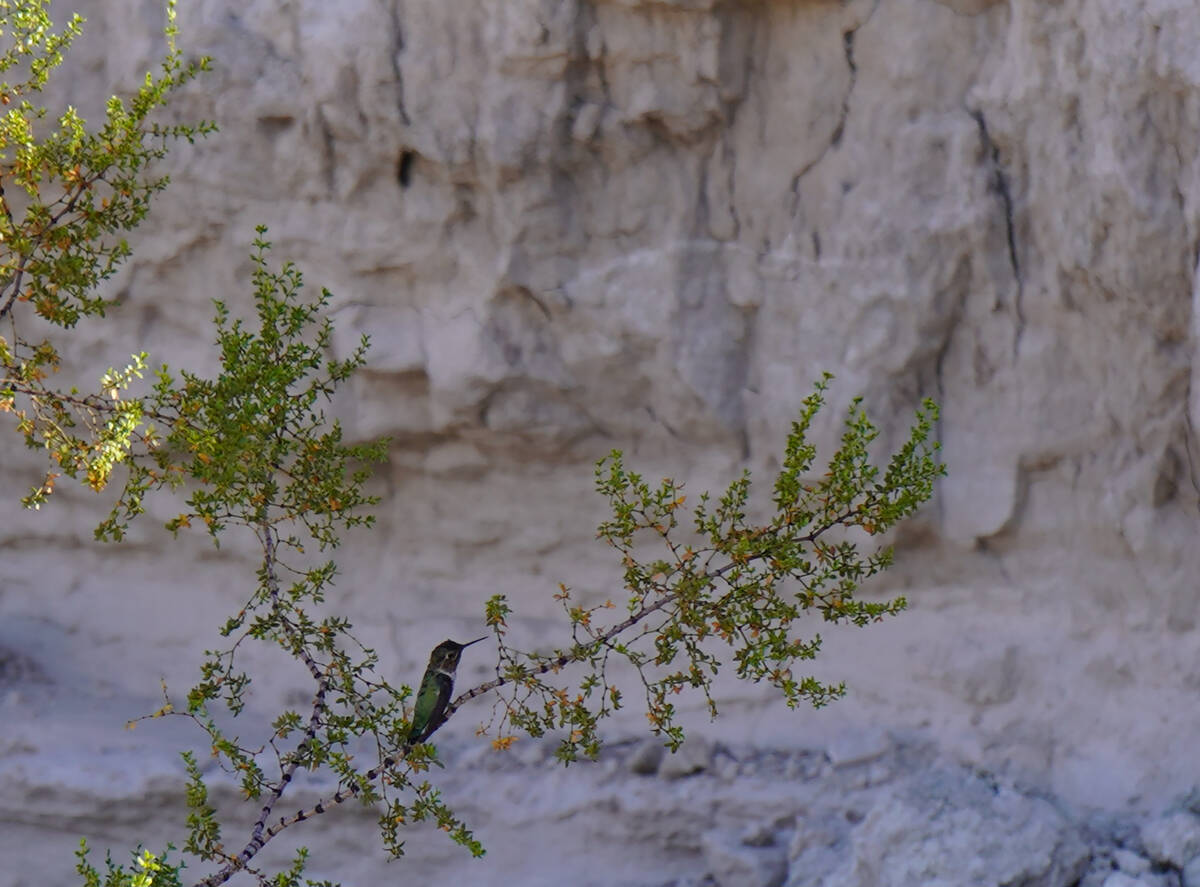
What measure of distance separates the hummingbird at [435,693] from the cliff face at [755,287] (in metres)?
1.51

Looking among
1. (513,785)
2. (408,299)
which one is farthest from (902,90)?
(513,785)

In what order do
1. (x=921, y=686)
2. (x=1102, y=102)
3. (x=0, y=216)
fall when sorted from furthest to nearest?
(x=921, y=686) → (x=1102, y=102) → (x=0, y=216)

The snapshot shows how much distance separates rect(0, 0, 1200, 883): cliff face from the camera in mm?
3969

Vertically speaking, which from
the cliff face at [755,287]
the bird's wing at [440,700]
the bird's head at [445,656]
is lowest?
the bird's wing at [440,700]

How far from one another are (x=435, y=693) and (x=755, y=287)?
1812 mm

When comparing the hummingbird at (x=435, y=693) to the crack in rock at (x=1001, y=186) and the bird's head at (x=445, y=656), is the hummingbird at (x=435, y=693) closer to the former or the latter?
the bird's head at (x=445, y=656)

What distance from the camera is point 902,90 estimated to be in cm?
409

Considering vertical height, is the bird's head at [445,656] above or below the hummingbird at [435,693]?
above

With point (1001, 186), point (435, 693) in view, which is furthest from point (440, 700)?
point (1001, 186)

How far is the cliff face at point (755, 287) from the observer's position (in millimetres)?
3969

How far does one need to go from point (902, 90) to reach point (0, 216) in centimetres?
241

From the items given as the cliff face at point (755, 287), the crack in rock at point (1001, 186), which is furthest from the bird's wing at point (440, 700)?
the crack in rock at point (1001, 186)

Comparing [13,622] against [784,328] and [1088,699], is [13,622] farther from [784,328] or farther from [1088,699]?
[1088,699]

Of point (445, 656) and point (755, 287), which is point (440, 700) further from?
point (755, 287)
